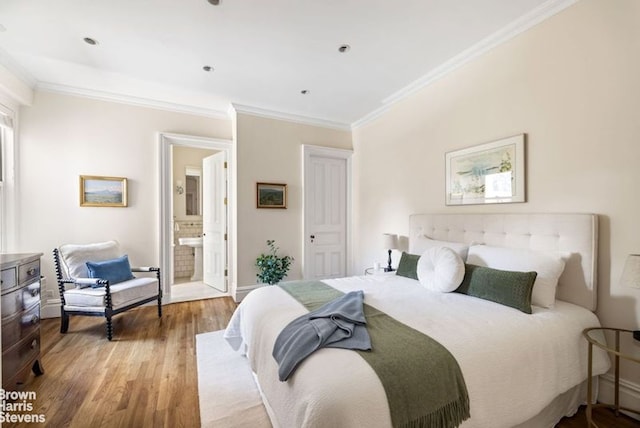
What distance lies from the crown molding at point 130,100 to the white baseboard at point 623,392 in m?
4.98

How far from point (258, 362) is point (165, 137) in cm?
344

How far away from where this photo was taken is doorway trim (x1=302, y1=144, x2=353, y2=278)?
446 centimetres

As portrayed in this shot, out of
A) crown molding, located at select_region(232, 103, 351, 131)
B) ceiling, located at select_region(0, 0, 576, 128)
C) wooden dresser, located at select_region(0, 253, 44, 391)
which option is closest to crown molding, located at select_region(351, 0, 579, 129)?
ceiling, located at select_region(0, 0, 576, 128)

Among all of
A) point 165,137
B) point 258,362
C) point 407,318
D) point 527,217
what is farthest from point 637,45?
point 165,137

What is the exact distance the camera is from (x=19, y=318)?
1923mm

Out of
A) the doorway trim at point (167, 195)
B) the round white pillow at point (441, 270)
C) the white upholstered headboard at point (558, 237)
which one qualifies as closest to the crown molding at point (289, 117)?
the doorway trim at point (167, 195)

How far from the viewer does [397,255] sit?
12.5 feet

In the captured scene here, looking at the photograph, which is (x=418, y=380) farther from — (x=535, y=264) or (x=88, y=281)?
(x=88, y=281)

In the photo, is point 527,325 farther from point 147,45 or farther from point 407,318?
point 147,45

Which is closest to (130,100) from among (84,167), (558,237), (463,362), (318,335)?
(84,167)

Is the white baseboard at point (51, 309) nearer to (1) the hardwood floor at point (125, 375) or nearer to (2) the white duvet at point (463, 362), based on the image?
(1) the hardwood floor at point (125, 375)

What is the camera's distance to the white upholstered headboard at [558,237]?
192 cm

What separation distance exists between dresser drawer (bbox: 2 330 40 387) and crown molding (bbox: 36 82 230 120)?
286cm

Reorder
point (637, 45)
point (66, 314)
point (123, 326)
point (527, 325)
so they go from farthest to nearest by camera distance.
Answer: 1. point (123, 326)
2. point (66, 314)
3. point (637, 45)
4. point (527, 325)
